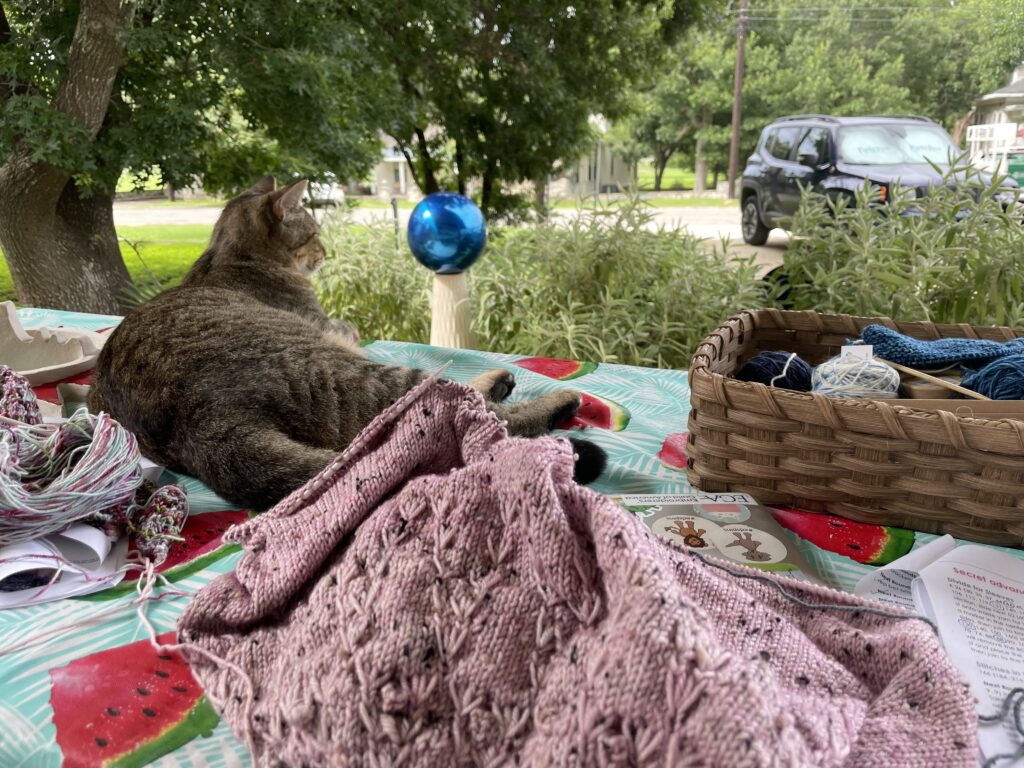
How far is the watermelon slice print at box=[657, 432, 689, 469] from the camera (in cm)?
87

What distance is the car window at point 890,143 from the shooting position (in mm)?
2164

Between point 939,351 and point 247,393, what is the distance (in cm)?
83

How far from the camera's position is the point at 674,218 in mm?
2275

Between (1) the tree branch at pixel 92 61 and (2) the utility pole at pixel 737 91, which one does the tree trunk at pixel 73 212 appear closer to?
(1) the tree branch at pixel 92 61

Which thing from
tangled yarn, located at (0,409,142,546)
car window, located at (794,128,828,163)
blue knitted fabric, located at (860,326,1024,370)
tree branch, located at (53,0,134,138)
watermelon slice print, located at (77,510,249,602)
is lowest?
watermelon slice print, located at (77,510,249,602)

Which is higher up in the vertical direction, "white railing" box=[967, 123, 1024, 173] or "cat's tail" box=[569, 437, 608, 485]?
"white railing" box=[967, 123, 1024, 173]

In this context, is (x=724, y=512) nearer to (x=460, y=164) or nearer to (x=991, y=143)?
(x=991, y=143)

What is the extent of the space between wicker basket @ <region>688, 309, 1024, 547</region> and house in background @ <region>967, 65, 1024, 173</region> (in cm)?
135

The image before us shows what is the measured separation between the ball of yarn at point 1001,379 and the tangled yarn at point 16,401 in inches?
38.6

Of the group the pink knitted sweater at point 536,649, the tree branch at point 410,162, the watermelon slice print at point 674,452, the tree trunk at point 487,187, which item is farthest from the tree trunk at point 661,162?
the pink knitted sweater at point 536,649

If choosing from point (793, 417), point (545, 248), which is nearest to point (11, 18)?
point (545, 248)

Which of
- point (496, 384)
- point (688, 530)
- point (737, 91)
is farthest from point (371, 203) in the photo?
point (688, 530)

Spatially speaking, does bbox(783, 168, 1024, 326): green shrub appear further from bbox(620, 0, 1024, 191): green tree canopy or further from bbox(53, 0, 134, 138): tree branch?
bbox(53, 0, 134, 138): tree branch

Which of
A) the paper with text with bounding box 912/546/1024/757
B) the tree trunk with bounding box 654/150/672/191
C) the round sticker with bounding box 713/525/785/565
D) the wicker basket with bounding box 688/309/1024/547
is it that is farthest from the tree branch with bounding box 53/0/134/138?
the paper with text with bounding box 912/546/1024/757
